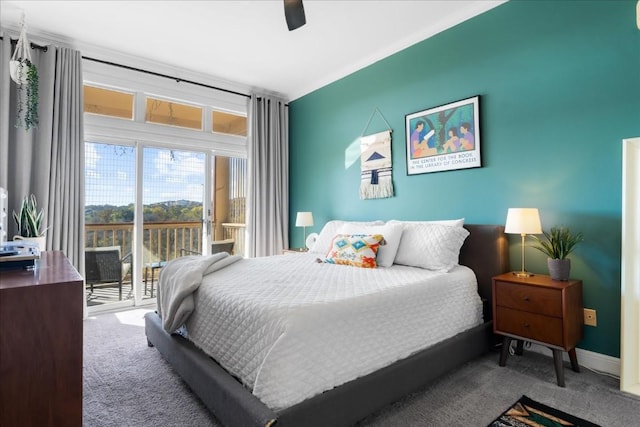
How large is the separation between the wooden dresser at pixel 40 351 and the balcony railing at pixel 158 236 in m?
2.84

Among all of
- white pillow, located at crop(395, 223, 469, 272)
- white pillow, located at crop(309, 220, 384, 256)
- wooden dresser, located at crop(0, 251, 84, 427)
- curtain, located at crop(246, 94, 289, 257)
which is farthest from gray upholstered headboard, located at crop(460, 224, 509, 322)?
curtain, located at crop(246, 94, 289, 257)

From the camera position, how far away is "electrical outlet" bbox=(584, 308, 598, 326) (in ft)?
7.37

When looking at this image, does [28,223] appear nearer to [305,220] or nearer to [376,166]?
[305,220]

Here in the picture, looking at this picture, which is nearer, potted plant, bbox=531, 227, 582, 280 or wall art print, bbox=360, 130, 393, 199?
potted plant, bbox=531, 227, 582, 280

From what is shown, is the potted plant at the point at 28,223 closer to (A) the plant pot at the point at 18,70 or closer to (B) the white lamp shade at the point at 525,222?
(A) the plant pot at the point at 18,70

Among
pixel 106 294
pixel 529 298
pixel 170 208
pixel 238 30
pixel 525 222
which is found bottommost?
pixel 106 294

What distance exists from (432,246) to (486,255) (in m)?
0.43

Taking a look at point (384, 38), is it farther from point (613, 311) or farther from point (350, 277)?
point (613, 311)

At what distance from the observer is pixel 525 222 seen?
2.25 m

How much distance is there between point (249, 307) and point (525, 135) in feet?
7.71

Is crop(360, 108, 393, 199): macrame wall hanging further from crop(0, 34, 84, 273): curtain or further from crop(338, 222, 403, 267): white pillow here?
crop(0, 34, 84, 273): curtain

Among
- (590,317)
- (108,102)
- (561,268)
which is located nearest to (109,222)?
(108,102)

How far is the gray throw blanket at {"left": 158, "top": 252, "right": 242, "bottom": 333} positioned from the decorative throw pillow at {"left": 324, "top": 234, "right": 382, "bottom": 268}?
0.84m

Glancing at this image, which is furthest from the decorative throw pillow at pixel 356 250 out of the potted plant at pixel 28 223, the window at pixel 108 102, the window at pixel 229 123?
the window at pixel 108 102
